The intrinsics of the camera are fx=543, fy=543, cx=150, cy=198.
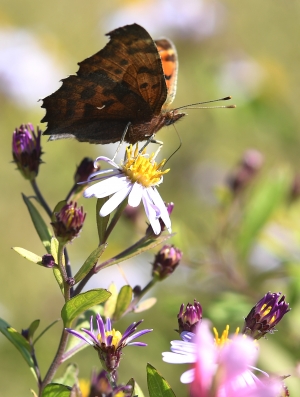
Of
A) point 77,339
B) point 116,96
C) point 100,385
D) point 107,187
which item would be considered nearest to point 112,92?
point 116,96

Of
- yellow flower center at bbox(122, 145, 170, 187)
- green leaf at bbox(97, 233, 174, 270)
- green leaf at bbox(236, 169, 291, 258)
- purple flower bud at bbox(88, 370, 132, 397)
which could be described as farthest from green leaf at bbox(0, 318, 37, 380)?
green leaf at bbox(236, 169, 291, 258)

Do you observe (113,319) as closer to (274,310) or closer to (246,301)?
(274,310)

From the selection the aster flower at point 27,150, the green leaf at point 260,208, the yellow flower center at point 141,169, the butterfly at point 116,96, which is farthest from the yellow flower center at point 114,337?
the green leaf at point 260,208

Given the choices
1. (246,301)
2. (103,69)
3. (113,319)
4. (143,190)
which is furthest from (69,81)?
(246,301)

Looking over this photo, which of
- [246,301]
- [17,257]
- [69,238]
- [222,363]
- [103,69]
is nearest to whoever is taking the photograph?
[222,363]

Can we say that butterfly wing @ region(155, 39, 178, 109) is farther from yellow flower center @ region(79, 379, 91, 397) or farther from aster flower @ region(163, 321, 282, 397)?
aster flower @ region(163, 321, 282, 397)

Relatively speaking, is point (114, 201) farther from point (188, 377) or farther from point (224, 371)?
point (224, 371)

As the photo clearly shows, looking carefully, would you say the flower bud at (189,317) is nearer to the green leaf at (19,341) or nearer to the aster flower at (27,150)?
the green leaf at (19,341)

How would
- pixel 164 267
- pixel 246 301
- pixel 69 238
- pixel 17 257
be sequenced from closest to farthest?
pixel 69 238
pixel 164 267
pixel 246 301
pixel 17 257
